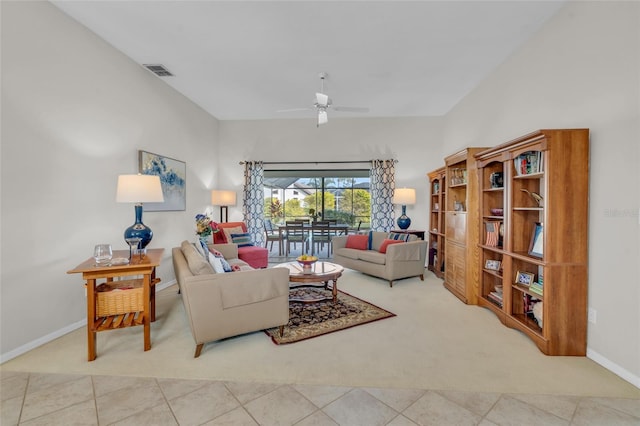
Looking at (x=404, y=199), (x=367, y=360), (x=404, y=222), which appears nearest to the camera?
(x=367, y=360)

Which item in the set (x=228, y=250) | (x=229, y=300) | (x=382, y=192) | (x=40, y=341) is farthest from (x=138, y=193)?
(x=382, y=192)

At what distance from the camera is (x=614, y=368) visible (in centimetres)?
220

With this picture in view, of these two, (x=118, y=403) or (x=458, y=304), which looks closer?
(x=118, y=403)

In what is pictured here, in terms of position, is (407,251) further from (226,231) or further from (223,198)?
(223,198)

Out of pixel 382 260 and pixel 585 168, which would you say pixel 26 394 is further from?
pixel 585 168

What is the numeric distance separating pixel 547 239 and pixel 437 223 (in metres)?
3.16

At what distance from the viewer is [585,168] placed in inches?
95.5

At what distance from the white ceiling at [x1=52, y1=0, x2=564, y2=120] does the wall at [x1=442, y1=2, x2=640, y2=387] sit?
47cm

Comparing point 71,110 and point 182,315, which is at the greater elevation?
point 71,110

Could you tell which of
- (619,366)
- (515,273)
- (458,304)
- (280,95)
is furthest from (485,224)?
(280,95)

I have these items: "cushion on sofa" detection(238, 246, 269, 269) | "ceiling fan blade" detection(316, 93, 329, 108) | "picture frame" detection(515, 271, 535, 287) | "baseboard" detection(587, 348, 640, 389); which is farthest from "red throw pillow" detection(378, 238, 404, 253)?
"baseboard" detection(587, 348, 640, 389)

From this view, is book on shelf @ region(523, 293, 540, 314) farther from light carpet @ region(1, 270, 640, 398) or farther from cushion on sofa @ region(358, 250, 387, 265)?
cushion on sofa @ region(358, 250, 387, 265)

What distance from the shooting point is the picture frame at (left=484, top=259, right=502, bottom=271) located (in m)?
3.42

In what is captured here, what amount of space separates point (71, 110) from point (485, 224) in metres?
4.81
